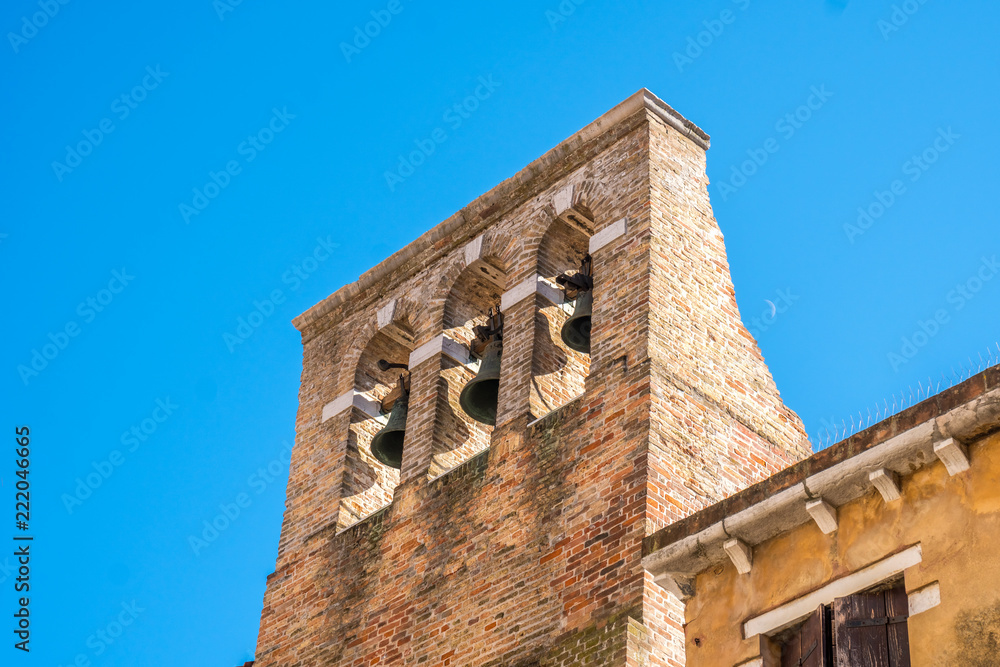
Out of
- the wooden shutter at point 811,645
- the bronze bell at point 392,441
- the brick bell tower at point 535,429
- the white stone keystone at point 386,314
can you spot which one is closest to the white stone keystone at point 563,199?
the brick bell tower at point 535,429

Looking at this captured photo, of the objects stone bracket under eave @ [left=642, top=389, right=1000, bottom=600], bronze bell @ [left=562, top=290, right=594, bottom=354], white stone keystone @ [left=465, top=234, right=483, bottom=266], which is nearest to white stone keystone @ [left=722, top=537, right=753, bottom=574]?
stone bracket under eave @ [left=642, top=389, right=1000, bottom=600]

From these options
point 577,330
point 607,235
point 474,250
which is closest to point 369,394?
point 474,250

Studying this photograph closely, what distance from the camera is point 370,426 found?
754 inches

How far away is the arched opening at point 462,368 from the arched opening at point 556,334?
105 centimetres

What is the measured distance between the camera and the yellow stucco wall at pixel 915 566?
884cm

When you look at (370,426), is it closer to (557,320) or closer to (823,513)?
(557,320)

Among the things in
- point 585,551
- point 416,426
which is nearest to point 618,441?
point 585,551

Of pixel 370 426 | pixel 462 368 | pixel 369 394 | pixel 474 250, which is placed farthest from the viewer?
pixel 369 394

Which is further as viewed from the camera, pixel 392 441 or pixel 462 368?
pixel 392 441

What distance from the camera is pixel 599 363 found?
15.8 m

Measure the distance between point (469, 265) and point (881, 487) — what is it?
9.72 m

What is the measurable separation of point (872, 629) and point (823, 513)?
921 millimetres

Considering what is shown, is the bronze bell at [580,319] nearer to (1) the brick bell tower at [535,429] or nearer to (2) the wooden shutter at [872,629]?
(1) the brick bell tower at [535,429]

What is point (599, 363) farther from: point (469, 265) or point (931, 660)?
point (931, 660)
